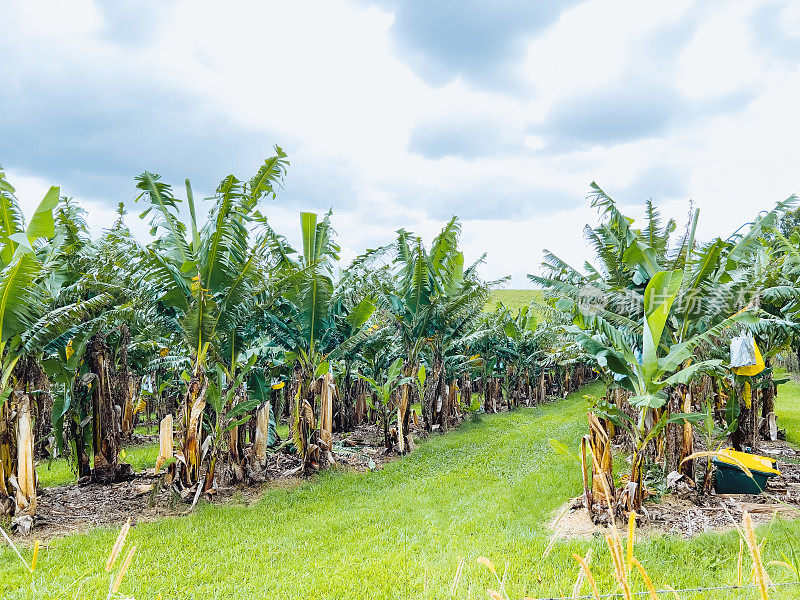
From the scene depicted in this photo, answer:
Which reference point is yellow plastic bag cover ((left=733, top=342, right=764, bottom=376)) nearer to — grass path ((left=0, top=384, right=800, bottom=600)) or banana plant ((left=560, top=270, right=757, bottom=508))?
banana plant ((left=560, top=270, right=757, bottom=508))

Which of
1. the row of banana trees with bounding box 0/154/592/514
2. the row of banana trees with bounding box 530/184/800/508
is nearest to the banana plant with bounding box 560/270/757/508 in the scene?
the row of banana trees with bounding box 530/184/800/508

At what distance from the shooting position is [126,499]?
8.03 m

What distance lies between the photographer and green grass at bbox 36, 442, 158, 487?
9859 millimetres

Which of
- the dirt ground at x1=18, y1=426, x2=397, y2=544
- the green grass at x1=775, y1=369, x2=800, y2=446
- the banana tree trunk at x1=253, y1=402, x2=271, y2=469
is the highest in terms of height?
the banana tree trunk at x1=253, y1=402, x2=271, y2=469

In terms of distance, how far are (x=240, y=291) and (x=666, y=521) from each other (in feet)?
20.5

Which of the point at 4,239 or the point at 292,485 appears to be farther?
the point at 292,485

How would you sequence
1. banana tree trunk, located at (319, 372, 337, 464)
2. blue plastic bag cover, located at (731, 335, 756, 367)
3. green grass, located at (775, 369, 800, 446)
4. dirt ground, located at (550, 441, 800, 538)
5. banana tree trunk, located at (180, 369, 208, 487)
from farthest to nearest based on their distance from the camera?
green grass, located at (775, 369, 800, 446)
banana tree trunk, located at (319, 372, 337, 464)
banana tree trunk, located at (180, 369, 208, 487)
blue plastic bag cover, located at (731, 335, 756, 367)
dirt ground, located at (550, 441, 800, 538)

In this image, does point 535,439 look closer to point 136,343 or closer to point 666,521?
point 666,521

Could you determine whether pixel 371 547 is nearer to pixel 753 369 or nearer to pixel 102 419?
pixel 753 369

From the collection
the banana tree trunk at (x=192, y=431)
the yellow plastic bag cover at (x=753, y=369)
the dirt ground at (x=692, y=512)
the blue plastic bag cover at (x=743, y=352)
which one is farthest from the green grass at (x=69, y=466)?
the yellow plastic bag cover at (x=753, y=369)

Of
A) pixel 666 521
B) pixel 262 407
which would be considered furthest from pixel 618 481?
pixel 262 407

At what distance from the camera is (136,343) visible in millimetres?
9930

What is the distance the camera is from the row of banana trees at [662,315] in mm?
5652

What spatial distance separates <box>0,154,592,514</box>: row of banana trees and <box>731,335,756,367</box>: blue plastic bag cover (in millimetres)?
4524
